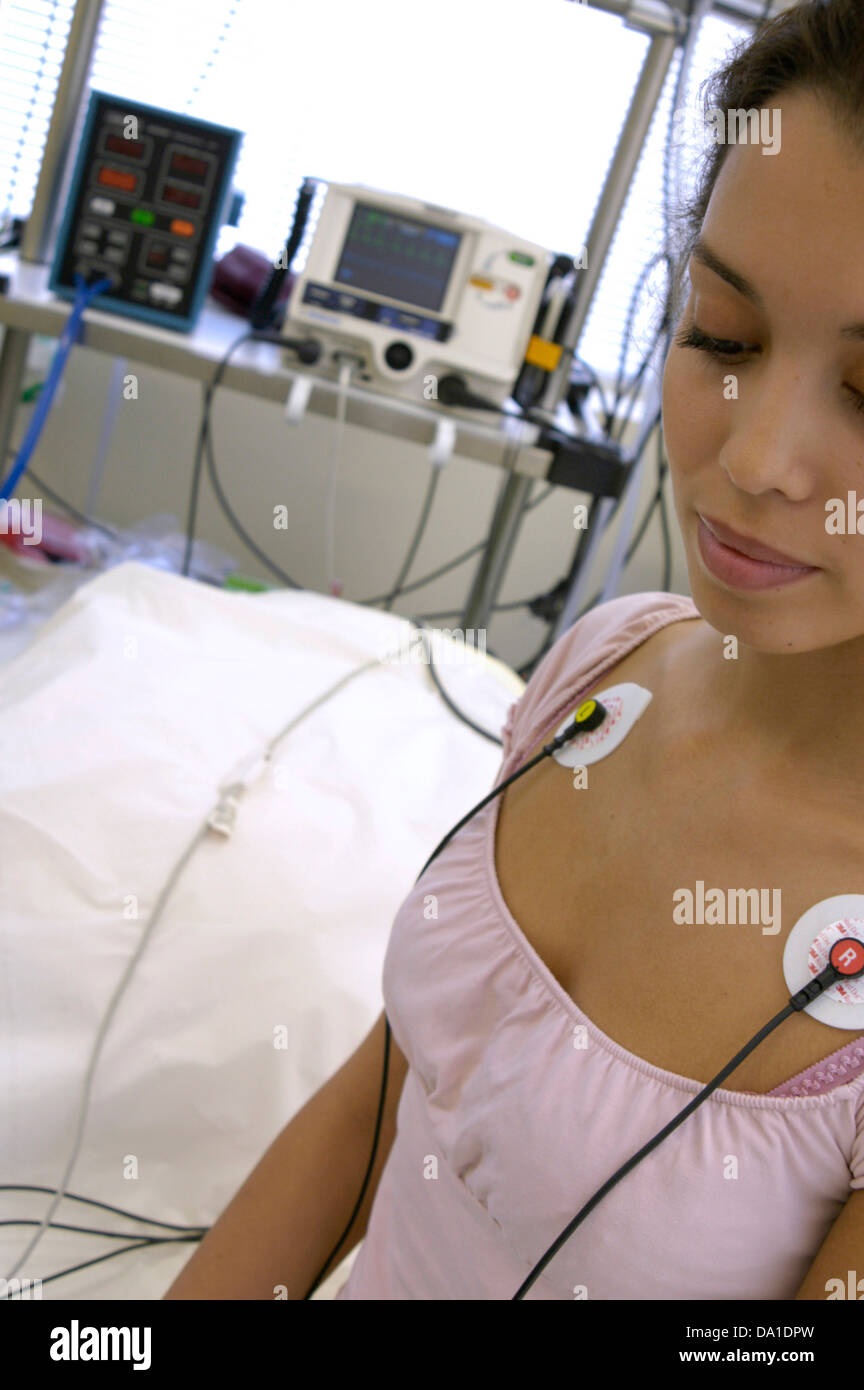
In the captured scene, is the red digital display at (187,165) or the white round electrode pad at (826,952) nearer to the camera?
the white round electrode pad at (826,952)

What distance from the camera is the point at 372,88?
247cm

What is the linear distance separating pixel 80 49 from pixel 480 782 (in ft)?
4.19

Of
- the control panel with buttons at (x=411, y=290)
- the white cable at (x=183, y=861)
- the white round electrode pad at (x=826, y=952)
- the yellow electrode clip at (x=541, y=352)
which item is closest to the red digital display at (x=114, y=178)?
the control panel with buttons at (x=411, y=290)

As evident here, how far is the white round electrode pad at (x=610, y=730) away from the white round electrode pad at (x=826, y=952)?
18cm

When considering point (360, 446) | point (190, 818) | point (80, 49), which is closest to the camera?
point (190, 818)

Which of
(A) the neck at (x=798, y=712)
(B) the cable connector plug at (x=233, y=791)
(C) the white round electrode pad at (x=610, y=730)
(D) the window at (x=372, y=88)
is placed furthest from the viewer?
(D) the window at (x=372, y=88)

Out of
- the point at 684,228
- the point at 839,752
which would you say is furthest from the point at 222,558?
the point at 839,752

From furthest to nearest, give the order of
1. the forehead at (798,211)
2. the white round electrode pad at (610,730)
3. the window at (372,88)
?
the window at (372,88)
the white round electrode pad at (610,730)
the forehead at (798,211)

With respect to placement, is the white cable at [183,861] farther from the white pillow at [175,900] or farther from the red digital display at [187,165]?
the red digital display at [187,165]

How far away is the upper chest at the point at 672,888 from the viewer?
1.82 feet

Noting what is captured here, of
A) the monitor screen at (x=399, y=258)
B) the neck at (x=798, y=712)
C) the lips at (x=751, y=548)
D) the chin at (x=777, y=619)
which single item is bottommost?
the neck at (x=798, y=712)

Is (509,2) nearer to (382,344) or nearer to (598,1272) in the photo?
(382,344)

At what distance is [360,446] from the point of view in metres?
2.66
